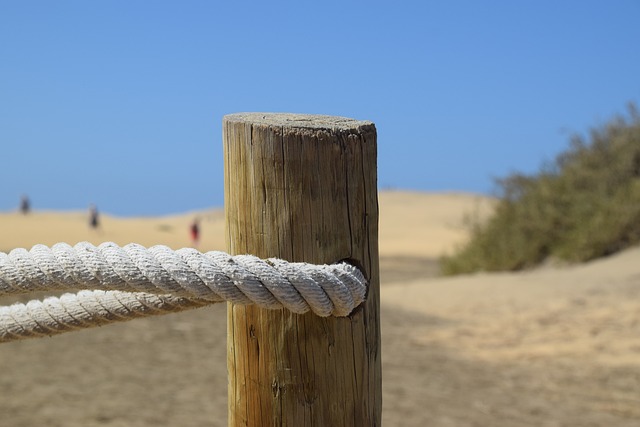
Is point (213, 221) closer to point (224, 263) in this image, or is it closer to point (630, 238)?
point (630, 238)

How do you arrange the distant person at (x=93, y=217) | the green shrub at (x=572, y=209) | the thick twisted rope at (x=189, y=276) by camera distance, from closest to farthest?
the thick twisted rope at (x=189, y=276), the green shrub at (x=572, y=209), the distant person at (x=93, y=217)

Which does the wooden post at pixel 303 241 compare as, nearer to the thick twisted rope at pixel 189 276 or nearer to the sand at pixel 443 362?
the thick twisted rope at pixel 189 276

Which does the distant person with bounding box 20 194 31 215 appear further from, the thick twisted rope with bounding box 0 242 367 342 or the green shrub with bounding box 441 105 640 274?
the thick twisted rope with bounding box 0 242 367 342

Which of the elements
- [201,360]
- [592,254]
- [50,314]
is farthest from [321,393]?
[592,254]

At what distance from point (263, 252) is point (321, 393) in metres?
0.36

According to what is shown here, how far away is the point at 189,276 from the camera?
1.94m

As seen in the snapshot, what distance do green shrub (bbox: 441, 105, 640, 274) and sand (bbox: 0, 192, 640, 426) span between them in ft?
2.98

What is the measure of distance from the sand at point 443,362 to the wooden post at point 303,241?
365 centimetres

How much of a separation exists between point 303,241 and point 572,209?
1257 centimetres

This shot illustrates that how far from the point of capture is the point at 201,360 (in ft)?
24.1

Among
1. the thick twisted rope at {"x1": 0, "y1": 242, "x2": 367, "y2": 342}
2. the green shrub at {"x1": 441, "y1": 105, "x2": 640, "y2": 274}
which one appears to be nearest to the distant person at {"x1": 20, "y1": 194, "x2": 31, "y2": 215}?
the green shrub at {"x1": 441, "y1": 105, "x2": 640, "y2": 274}

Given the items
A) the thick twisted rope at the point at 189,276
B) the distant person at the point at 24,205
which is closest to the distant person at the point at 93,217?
the distant person at the point at 24,205

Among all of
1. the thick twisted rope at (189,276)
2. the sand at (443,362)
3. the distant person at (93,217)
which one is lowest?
the sand at (443,362)

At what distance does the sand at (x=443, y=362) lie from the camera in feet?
19.1
